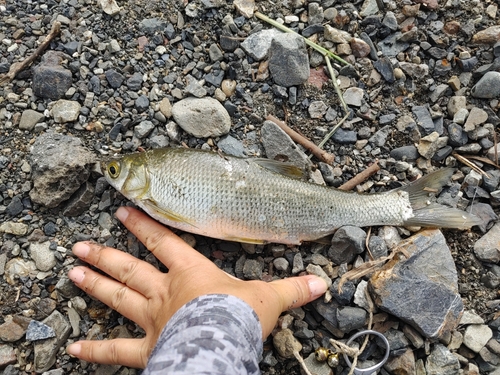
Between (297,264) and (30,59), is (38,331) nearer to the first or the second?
(297,264)

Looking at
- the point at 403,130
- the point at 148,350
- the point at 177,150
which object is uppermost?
the point at 177,150

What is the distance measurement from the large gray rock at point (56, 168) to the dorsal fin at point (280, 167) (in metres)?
1.42

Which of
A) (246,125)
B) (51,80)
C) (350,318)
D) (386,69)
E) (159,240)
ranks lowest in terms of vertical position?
(350,318)

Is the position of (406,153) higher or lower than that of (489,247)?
higher

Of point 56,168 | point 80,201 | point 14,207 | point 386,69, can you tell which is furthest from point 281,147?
point 14,207

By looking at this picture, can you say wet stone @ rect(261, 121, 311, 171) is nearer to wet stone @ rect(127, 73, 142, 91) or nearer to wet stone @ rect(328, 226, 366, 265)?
wet stone @ rect(328, 226, 366, 265)

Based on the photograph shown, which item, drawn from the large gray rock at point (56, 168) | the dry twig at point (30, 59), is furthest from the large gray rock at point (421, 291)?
the dry twig at point (30, 59)

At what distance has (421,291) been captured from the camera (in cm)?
376

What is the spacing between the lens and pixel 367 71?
14.7 feet

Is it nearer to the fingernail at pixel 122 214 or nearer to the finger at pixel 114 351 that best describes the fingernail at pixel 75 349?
the finger at pixel 114 351

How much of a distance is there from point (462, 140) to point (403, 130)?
526 mm

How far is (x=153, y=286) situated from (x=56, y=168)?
1226mm

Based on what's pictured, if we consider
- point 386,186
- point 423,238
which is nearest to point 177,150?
point 386,186

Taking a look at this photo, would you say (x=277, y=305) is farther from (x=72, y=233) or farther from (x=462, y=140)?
(x=462, y=140)
